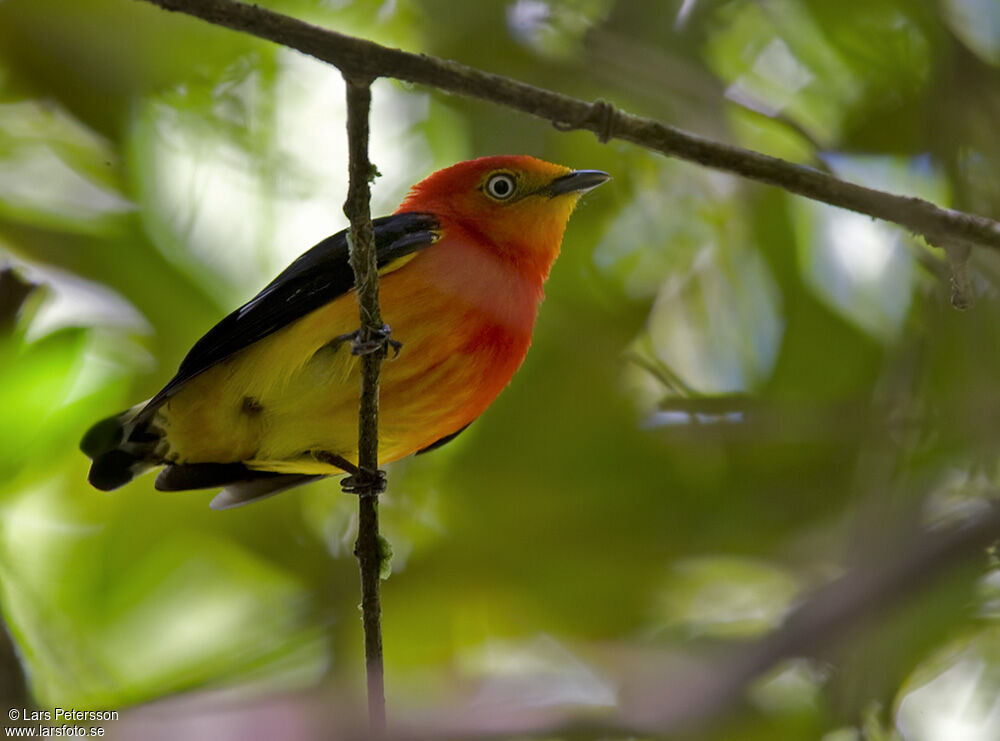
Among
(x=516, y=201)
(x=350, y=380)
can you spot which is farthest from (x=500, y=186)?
(x=350, y=380)

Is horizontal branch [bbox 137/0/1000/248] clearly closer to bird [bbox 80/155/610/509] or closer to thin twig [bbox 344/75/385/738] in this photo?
thin twig [bbox 344/75/385/738]

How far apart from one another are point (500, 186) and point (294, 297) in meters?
1.10

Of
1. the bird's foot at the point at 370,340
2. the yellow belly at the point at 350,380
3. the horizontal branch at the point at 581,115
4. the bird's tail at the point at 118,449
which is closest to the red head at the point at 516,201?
the yellow belly at the point at 350,380

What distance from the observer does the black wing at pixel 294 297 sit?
4090 mm

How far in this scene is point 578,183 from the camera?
468cm

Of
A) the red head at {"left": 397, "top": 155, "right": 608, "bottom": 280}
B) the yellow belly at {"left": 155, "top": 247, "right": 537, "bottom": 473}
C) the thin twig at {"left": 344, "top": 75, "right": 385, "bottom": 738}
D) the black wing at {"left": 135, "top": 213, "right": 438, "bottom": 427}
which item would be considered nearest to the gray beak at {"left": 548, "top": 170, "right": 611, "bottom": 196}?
the red head at {"left": 397, "top": 155, "right": 608, "bottom": 280}

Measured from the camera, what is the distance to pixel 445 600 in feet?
19.0

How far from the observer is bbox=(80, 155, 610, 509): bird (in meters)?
3.96

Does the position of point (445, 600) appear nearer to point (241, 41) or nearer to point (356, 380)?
point (356, 380)

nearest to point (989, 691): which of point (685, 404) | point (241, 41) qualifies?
point (685, 404)

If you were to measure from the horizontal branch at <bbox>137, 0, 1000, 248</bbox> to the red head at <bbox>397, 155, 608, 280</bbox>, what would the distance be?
1.70 meters

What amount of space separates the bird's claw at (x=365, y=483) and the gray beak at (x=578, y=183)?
4.74 feet

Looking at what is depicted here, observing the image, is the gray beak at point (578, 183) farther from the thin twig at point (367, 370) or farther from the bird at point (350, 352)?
the thin twig at point (367, 370)

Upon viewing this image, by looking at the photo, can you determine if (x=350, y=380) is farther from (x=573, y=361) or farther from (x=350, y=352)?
(x=573, y=361)
